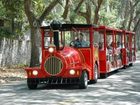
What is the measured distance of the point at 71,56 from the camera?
17.6 meters

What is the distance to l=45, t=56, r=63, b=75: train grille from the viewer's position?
17.0m

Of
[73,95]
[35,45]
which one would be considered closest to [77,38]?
[73,95]

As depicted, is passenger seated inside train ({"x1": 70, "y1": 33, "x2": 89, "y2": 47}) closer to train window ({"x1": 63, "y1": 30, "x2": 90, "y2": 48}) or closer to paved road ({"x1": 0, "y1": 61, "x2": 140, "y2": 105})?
train window ({"x1": 63, "y1": 30, "x2": 90, "y2": 48})

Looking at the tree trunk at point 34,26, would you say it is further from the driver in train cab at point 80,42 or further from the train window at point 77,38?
the driver in train cab at point 80,42

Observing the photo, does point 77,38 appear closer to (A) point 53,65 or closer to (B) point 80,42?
(B) point 80,42

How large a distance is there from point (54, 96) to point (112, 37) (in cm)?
1109

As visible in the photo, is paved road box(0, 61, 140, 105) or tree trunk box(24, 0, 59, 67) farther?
tree trunk box(24, 0, 59, 67)

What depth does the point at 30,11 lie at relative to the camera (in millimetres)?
24938

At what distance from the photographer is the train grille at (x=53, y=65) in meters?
17.0

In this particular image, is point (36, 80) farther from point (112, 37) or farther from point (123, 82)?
point (112, 37)

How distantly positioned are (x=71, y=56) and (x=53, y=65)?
0.93 meters

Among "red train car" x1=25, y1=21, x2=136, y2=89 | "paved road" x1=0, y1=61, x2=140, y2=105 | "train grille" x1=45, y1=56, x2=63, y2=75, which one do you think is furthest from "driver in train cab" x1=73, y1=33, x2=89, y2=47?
"train grille" x1=45, y1=56, x2=63, y2=75

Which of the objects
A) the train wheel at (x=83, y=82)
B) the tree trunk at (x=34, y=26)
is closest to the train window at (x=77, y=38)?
the train wheel at (x=83, y=82)

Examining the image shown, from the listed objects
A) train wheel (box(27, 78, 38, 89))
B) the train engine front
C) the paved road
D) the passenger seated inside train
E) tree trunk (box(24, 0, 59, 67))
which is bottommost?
the paved road
